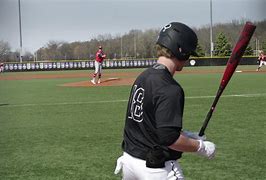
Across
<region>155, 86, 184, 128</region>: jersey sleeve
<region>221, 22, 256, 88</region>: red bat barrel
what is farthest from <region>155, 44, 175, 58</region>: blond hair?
<region>221, 22, 256, 88</region>: red bat barrel

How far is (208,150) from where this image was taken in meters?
2.61

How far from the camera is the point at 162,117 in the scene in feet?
7.74

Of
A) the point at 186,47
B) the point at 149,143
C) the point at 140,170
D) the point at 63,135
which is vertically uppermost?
the point at 186,47

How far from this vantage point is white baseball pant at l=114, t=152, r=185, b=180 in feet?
8.24

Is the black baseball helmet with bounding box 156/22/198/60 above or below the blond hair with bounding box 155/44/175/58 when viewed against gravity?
above

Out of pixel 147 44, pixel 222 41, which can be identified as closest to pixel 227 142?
pixel 222 41

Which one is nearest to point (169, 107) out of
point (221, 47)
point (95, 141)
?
point (95, 141)

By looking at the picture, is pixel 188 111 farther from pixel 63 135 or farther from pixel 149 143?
pixel 149 143

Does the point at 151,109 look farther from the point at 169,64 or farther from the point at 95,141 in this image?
the point at 95,141

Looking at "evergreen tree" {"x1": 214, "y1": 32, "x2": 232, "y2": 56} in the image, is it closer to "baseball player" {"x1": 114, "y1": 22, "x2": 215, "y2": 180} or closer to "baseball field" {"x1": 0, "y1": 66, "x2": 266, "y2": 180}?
"baseball field" {"x1": 0, "y1": 66, "x2": 266, "y2": 180}

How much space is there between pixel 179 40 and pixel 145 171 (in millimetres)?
796

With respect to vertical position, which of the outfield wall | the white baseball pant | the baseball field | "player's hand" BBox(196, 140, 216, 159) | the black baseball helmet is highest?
the black baseball helmet

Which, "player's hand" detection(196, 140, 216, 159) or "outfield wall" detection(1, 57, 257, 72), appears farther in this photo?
"outfield wall" detection(1, 57, 257, 72)

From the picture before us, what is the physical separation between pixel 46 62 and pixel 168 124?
48.6 meters
